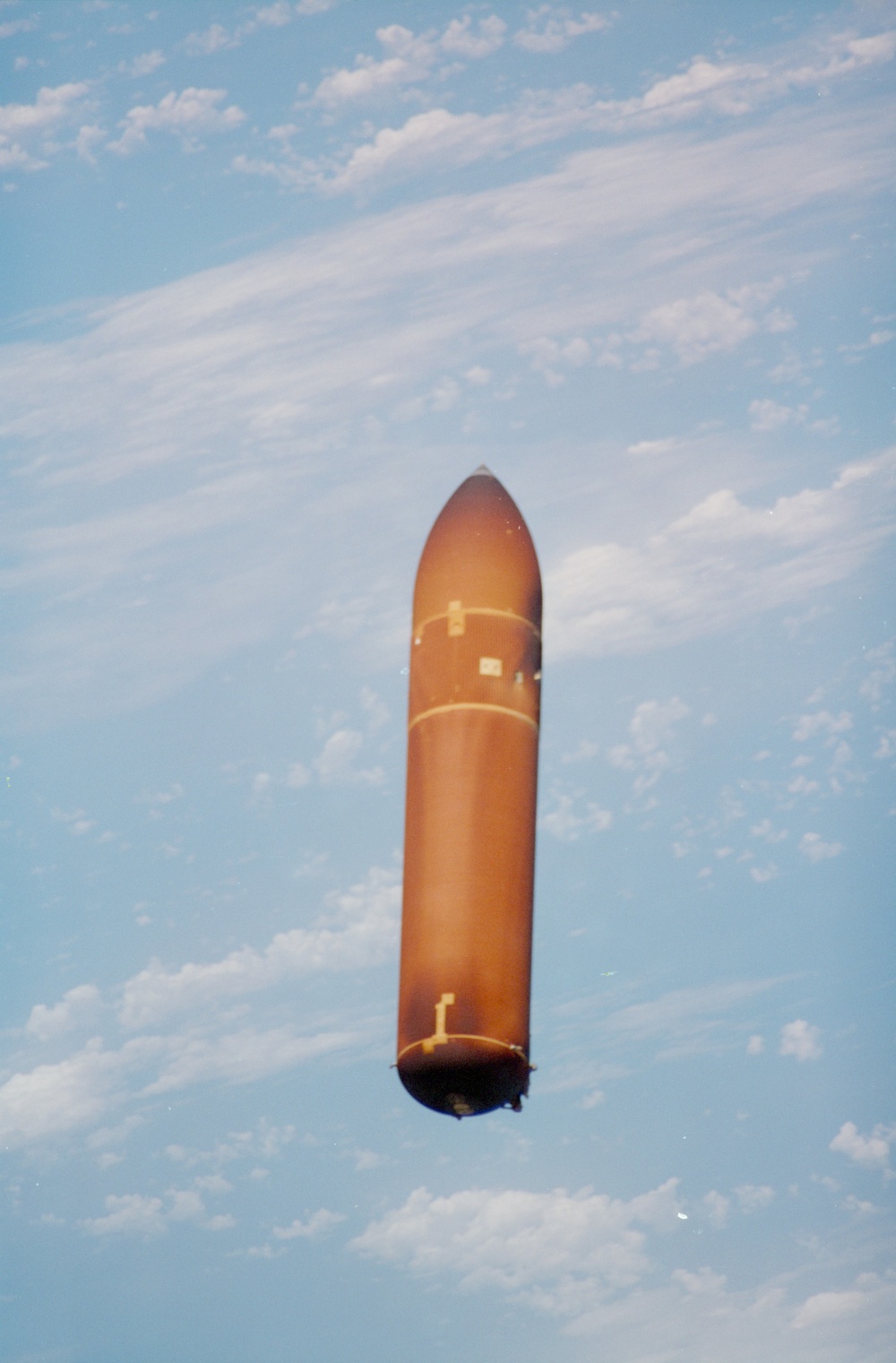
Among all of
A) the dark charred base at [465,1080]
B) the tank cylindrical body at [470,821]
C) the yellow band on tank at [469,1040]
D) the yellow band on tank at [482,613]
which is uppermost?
the yellow band on tank at [482,613]

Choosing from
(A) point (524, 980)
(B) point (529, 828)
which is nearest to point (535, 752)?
(B) point (529, 828)

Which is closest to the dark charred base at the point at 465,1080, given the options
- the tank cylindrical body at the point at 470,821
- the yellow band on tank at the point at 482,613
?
the tank cylindrical body at the point at 470,821

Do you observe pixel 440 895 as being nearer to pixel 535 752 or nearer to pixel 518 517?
pixel 535 752

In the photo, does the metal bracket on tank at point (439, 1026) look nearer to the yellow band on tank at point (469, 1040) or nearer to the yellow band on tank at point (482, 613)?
the yellow band on tank at point (469, 1040)

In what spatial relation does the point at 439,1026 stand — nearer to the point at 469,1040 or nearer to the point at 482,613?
the point at 469,1040

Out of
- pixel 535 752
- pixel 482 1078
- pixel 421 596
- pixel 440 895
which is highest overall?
pixel 421 596

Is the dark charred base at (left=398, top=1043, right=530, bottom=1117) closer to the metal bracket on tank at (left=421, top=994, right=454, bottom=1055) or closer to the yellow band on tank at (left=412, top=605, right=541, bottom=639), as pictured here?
the metal bracket on tank at (left=421, top=994, right=454, bottom=1055)
